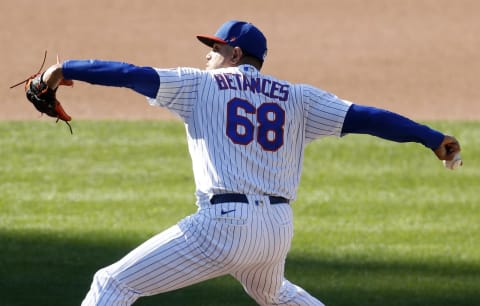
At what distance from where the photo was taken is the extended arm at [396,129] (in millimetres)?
4844

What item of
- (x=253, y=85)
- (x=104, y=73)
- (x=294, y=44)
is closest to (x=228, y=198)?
(x=253, y=85)

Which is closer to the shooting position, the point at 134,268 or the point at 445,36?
the point at 134,268

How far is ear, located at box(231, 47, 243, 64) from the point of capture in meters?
5.05

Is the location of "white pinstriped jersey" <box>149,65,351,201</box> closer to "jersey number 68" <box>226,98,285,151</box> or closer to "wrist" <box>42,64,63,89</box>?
"jersey number 68" <box>226,98,285,151</box>

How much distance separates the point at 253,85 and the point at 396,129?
65 cm

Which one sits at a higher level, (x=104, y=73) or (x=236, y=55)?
(x=236, y=55)

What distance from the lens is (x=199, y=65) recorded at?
14234 mm

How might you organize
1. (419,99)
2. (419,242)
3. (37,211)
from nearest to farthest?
(419,242) < (37,211) < (419,99)

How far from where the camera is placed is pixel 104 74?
455 centimetres

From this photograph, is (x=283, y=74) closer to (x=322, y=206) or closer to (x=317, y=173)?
(x=317, y=173)

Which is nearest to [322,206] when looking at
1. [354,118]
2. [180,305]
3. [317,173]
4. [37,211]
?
[317,173]

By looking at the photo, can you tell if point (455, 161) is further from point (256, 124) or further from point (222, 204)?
point (222, 204)

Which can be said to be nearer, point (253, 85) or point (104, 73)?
point (104, 73)

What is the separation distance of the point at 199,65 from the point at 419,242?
644 cm
